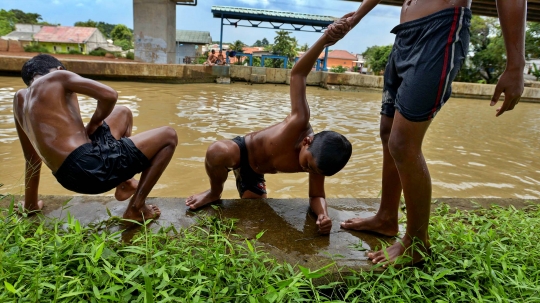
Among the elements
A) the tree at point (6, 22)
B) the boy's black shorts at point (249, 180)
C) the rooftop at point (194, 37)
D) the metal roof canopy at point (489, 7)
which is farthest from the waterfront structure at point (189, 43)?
the boy's black shorts at point (249, 180)

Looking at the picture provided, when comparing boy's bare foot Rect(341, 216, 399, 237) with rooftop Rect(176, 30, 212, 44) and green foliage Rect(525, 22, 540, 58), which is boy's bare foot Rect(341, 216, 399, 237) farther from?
rooftop Rect(176, 30, 212, 44)

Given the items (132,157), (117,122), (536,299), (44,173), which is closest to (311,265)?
(536,299)

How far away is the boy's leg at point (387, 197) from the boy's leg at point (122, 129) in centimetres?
158

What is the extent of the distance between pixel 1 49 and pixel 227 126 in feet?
105

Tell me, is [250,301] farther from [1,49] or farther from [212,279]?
[1,49]

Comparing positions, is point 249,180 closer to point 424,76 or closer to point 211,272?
point 211,272

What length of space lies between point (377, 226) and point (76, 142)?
190 centimetres

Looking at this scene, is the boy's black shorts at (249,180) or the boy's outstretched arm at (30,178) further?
the boy's black shorts at (249,180)

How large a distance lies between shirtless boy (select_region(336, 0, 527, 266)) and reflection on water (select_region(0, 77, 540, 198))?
6.70ft

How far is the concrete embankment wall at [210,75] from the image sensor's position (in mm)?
12156

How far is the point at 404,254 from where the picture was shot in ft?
5.98

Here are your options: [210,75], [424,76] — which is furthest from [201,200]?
[210,75]

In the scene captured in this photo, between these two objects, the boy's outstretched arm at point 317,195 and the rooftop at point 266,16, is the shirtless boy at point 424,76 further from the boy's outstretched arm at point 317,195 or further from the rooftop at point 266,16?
the rooftop at point 266,16

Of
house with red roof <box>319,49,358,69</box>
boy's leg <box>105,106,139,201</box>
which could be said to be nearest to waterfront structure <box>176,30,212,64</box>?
house with red roof <box>319,49,358,69</box>
